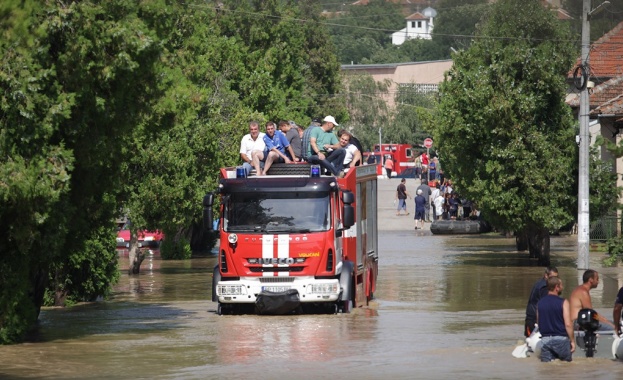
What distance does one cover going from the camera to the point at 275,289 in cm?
2511

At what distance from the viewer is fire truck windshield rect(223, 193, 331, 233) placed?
25.1 metres

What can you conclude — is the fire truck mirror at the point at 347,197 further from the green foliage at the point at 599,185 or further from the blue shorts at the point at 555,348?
the green foliage at the point at 599,185

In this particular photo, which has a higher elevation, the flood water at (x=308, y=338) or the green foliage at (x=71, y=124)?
the green foliage at (x=71, y=124)

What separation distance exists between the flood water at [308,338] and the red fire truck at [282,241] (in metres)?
0.50

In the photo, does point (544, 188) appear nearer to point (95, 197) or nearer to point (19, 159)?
point (95, 197)

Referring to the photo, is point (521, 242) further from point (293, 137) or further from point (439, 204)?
point (293, 137)

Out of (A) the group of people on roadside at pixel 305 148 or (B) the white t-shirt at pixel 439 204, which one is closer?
(A) the group of people on roadside at pixel 305 148

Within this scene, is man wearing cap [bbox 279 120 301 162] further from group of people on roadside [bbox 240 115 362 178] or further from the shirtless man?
the shirtless man

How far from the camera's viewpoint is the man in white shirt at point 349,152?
88.7ft

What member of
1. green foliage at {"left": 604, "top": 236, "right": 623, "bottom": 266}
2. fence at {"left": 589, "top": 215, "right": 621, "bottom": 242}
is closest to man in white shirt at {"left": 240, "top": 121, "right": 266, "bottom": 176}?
green foliage at {"left": 604, "top": 236, "right": 623, "bottom": 266}

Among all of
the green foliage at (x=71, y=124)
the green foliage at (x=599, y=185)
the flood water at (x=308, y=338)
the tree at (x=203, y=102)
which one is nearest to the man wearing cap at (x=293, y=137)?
the tree at (x=203, y=102)

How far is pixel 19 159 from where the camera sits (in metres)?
19.1

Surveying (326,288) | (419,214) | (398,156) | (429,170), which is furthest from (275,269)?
(398,156)

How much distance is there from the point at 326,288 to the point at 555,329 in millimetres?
→ 7478
